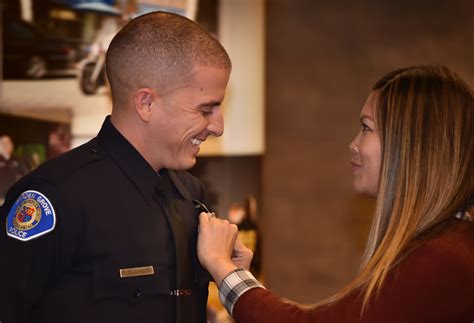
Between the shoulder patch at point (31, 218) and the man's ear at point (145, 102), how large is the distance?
296 millimetres

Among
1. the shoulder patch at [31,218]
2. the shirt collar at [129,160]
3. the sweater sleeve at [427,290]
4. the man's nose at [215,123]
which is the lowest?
the sweater sleeve at [427,290]

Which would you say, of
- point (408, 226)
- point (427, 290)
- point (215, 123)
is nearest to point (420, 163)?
point (408, 226)

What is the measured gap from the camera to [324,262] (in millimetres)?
4004

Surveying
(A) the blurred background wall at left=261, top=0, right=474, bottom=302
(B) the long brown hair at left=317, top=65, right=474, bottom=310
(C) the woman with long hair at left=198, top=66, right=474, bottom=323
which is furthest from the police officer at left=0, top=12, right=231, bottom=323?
(A) the blurred background wall at left=261, top=0, right=474, bottom=302

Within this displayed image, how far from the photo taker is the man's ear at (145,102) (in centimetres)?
165

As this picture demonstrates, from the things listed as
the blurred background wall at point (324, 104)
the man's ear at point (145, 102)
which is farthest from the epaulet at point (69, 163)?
the blurred background wall at point (324, 104)

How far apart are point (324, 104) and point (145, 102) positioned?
7.91 ft

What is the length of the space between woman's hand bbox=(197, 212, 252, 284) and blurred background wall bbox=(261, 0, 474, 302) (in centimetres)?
224

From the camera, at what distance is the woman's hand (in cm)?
170

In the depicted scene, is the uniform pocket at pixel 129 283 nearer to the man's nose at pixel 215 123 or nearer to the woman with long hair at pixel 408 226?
the woman with long hair at pixel 408 226

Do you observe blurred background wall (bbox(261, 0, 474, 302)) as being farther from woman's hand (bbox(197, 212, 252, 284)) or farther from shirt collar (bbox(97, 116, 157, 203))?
shirt collar (bbox(97, 116, 157, 203))

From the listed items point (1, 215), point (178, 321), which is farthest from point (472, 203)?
point (1, 215)

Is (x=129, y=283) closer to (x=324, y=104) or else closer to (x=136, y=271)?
(x=136, y=271)

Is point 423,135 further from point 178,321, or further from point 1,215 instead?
point 1,215
